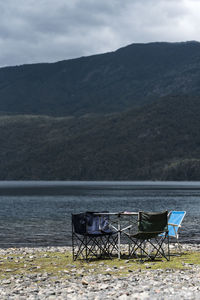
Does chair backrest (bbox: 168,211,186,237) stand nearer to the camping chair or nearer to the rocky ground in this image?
the camping chair

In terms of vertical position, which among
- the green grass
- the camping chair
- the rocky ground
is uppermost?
the camping chair

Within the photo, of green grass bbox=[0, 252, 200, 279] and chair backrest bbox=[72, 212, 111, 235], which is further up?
chair backrest bbox=[72, 212, 111, 235]

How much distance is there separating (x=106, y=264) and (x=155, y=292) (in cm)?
477

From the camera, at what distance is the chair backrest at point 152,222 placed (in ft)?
48.3

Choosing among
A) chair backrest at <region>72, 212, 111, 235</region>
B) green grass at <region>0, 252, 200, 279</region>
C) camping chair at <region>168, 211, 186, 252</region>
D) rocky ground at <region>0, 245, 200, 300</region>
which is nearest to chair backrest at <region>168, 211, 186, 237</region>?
camping chair at <region>168, 211, 186, 252</region>

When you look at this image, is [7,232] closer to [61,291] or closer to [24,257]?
[24,257]

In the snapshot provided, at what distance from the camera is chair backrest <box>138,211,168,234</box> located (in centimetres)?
1472

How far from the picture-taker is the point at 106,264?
47.7 feet

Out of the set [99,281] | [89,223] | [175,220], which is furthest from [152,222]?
[99,281]

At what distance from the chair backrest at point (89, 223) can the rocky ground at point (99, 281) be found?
1.09m

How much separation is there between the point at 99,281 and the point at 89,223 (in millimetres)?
3935

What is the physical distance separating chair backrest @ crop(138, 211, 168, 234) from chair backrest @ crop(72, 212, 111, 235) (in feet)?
4.57

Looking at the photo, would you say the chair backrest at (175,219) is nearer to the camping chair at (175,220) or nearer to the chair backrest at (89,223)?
the camping chair at (175,220)

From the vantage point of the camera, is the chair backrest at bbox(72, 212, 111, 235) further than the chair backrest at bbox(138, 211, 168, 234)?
Yes
